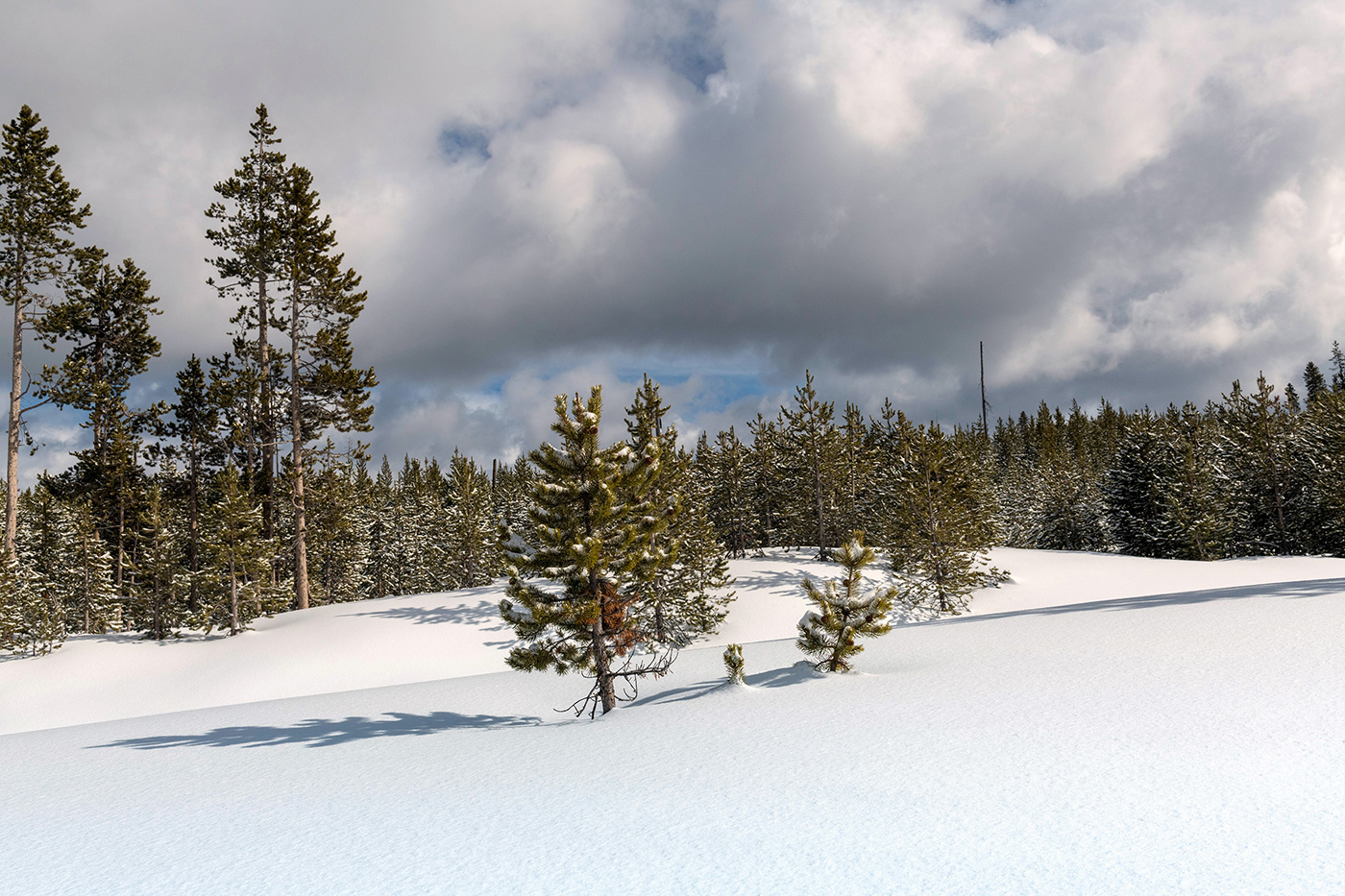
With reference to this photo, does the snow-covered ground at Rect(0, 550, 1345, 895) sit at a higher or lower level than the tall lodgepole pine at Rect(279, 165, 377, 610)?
lower

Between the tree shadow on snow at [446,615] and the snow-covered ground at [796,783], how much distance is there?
11753mm

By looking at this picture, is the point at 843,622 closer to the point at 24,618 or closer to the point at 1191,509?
the point at 24,618

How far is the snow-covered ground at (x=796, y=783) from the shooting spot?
3.87m

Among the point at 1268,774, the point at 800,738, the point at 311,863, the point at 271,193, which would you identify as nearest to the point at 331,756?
the point at 311,863

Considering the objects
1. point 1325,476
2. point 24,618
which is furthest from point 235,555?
point 1325,476

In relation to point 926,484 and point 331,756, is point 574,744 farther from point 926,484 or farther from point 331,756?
point 926,484

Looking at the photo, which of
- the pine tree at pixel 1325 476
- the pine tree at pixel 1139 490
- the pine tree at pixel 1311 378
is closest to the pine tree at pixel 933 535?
the pine tree at pixel 1139 490

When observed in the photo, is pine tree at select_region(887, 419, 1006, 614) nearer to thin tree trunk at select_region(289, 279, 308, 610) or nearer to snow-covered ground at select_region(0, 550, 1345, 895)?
snow-covered ground at select_region(0, 550, 1345, 895)

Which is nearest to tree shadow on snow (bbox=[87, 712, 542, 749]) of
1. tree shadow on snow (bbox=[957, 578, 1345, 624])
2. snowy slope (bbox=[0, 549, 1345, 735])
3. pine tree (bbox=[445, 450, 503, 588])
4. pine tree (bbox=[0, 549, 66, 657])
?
snowy slope (bbox=[0, 549, 1345, 735])

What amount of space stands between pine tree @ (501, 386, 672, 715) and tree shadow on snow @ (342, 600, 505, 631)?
13213 mm

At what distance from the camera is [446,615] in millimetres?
24047

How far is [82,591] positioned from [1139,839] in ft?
142

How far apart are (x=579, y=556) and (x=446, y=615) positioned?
52.6ft

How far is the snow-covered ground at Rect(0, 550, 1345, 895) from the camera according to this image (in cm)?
387
